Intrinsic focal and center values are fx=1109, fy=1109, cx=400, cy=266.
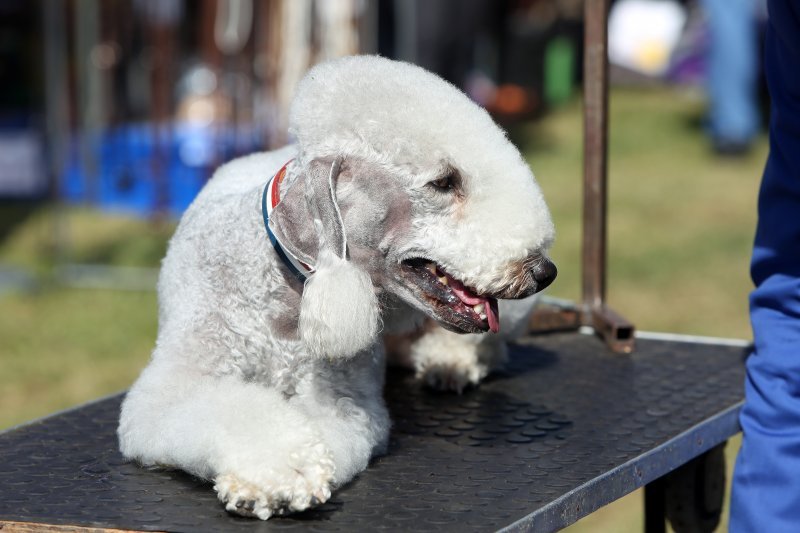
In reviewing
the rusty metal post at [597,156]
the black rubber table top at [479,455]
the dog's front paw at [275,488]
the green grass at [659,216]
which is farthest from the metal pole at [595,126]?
the dog's front paw at [275,488]

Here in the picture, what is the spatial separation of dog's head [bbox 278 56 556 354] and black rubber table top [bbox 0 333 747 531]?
0.27 meters

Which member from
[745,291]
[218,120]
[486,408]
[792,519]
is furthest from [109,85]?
[792,519]

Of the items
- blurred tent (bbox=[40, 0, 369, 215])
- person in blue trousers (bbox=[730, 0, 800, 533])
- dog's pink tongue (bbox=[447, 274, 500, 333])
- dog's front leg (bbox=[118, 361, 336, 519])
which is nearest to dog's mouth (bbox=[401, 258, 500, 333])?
dog's pink tongue (bbox=[447, 274, 500, 333])

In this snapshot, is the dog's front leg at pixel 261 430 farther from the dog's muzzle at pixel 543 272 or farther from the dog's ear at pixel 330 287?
the dog's muzzle at pixel 543 272

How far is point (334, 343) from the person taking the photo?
5.01 ft

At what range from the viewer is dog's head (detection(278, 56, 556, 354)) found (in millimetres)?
1549

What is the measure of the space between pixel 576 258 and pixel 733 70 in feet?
8.92

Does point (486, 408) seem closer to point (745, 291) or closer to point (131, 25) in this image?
point (745, 291)

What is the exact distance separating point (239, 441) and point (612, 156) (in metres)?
7.04

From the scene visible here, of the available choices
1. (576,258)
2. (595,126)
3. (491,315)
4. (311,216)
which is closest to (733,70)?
(576,258)

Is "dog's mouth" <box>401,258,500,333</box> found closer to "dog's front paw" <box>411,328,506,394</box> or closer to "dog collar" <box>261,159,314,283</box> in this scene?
"dog collar" <box>261,159,314,283</box>

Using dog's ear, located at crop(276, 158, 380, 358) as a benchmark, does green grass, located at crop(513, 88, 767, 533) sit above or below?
below

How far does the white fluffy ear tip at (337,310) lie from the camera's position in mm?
1513

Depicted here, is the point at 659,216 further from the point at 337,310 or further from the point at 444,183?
the point at 337,310
